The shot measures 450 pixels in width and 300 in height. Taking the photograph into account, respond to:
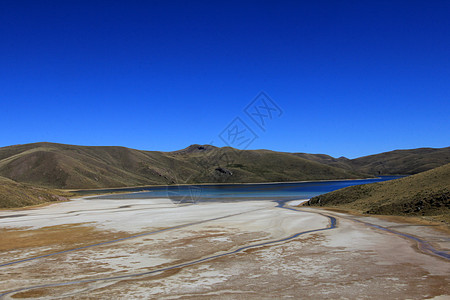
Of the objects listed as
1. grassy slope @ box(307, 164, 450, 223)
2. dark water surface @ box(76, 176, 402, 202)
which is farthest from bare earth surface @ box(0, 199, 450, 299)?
dark water surface @ box(76, 176, 402, 202)

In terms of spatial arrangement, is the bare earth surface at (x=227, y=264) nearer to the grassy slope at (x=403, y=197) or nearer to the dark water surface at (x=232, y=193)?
the grassy slope at (x=403, y=197)

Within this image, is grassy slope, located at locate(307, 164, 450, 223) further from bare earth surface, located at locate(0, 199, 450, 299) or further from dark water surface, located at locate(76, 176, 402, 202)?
dark water surface, located at locate(76, 176, 402, 202)

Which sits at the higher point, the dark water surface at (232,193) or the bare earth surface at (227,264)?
the dark water surface at (232,193)

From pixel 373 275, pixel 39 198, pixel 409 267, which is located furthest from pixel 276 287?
pixel 39 198

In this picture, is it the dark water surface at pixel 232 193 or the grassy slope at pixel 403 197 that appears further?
the dark water surface at pixel 232 193

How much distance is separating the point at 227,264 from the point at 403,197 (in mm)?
28103

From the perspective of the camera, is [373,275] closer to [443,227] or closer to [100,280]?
[100,280]

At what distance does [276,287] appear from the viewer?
1104cm

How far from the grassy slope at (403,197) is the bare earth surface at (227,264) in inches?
291

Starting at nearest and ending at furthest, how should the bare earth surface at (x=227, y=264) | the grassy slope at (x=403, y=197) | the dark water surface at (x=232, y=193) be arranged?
the bare earth surface at (x=227, y=264)
the grassy slope at (x=403, y=197)
the dark water surface at (x=232, y=193)

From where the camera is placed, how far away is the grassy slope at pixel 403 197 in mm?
30062

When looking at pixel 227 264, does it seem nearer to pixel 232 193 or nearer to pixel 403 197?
pixel 403 197

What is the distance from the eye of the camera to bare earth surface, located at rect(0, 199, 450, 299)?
10.7m

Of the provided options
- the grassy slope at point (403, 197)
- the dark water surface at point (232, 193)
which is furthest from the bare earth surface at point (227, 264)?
the dark water surface at point (232, 193)
